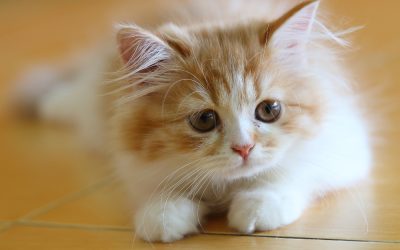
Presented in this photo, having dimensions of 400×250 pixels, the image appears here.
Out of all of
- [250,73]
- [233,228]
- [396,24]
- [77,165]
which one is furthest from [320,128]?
[396,24]

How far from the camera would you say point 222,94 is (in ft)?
4.76

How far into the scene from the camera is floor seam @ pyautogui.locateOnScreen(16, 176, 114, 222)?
1835 millimetres

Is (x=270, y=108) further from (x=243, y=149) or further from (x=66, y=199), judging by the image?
(x=66, y=199)

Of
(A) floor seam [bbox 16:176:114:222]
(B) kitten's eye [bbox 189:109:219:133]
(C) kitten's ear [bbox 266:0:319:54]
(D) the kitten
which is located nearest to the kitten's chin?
(D) the kitten

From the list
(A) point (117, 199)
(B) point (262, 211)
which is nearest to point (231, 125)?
(B) point (262, 211)

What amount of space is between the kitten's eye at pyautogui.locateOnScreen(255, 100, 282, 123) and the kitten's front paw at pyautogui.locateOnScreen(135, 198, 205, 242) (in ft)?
0.99

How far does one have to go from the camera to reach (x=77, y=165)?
2365mm

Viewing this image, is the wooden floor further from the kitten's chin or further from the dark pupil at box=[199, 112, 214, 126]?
the dark pupil at box=[199, 112, 214, 126]

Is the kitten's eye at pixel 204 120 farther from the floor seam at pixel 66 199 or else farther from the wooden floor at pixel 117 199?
the floor seam at pixel 66 199

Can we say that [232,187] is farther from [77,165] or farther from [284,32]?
[77,165]

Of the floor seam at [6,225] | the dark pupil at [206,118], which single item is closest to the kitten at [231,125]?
the dark pupil at [206,118]

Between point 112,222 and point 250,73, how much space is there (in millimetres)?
594

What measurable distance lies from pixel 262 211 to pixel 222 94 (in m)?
0.31

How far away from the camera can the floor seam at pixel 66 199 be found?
1.83 metres
